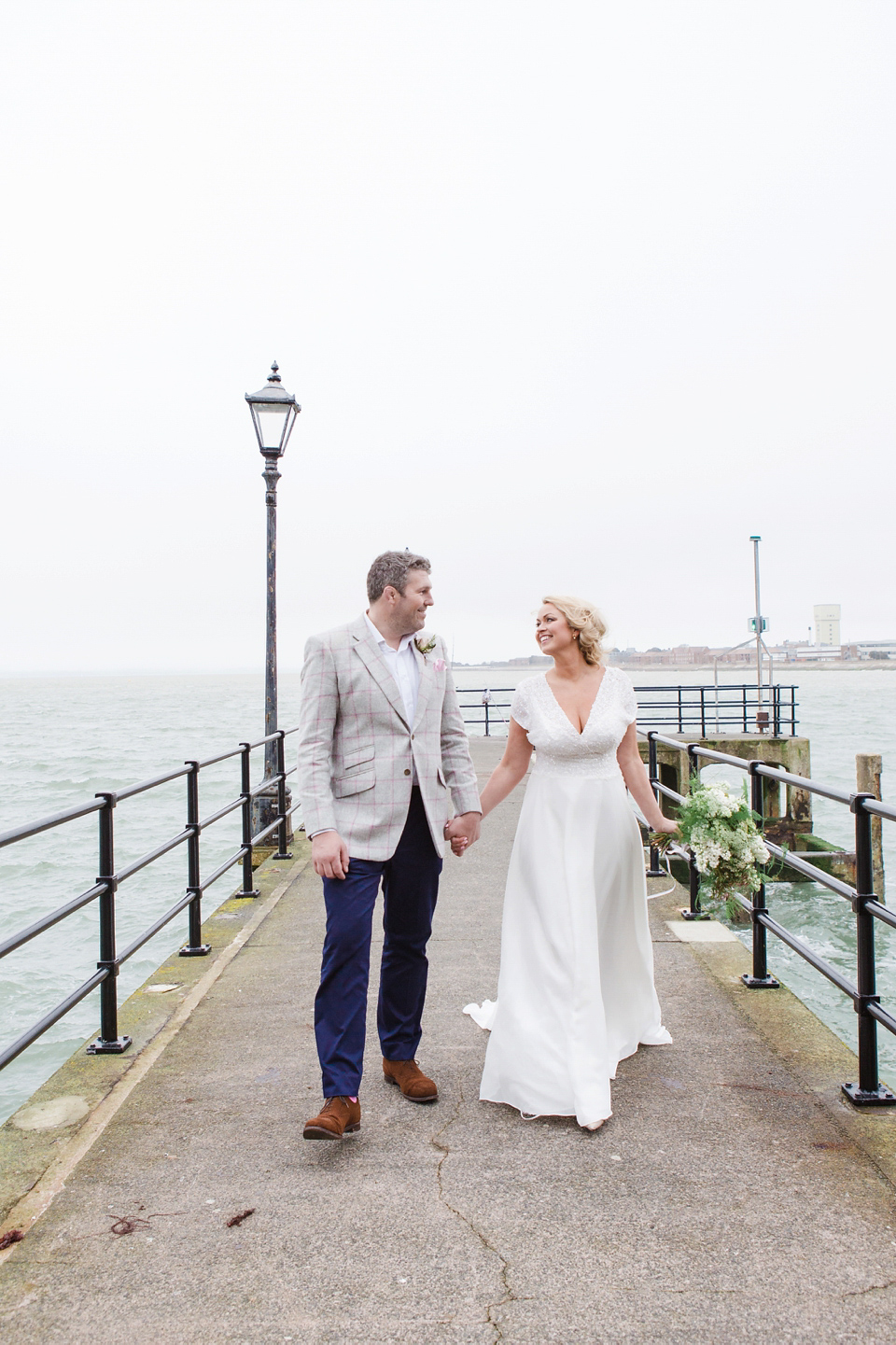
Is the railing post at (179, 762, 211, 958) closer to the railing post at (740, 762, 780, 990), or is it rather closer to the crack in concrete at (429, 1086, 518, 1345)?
the crack in concrete at (429, 1086, 518, 1345)

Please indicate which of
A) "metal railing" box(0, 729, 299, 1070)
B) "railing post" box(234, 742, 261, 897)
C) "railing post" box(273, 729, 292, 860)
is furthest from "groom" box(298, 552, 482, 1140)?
"railing post" box(273, 729, 292, 860)

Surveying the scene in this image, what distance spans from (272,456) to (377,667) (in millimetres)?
6483

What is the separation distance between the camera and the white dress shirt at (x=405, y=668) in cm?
334

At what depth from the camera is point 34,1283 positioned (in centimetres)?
234

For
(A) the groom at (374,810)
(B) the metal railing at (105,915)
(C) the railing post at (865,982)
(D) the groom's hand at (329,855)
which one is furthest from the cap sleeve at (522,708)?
(B) the metal railing at (105,915)

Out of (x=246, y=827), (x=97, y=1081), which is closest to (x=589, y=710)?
(x=97, y=1081)

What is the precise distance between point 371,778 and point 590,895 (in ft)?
3.05

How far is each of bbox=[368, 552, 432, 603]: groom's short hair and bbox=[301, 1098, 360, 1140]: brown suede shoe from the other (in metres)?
1.69

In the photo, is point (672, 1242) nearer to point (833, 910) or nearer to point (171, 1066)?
point (171, 1066)

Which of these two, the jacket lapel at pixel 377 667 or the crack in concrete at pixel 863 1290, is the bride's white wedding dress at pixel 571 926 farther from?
the crack in concrete at pixel 863 1290

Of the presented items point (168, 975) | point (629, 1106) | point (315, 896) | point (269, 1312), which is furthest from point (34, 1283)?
point (315, 896)

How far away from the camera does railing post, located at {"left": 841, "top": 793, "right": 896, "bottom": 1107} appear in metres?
3.23

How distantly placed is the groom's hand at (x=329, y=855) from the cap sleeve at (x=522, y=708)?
2.98 ft

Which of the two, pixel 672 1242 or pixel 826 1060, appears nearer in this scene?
pixel 672 1242
